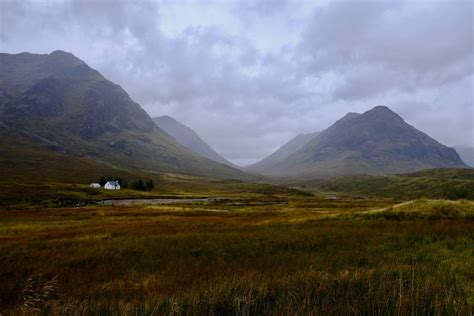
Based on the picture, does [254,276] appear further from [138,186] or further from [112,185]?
[138,186]

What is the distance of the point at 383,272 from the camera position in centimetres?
947

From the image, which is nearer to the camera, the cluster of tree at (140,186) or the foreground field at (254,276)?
the foreground field at (254,276)

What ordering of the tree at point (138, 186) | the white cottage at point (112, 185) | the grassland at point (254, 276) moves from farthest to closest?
the tree at point (138, 186) → the white cottage at point (112, 185) → the grassland at point (254, 276)

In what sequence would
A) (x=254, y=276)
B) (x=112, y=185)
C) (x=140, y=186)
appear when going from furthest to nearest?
(x=140, y=186) < (x=112, y=185) < (x=254, y=276)

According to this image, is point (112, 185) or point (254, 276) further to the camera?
point (112, 185)

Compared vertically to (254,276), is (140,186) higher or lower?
higher

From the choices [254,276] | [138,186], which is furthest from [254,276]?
[138,186]

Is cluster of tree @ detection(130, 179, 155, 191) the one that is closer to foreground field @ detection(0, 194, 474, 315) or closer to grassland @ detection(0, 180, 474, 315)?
grassland @ detection(0, 180, 474, 315)

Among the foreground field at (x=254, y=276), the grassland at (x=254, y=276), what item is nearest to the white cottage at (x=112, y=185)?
the grassland at (x=254, y=276)

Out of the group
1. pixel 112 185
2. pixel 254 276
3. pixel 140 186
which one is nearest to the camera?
pixel 254 276

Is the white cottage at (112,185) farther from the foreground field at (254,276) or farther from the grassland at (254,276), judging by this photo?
the foreground field at (254,276)

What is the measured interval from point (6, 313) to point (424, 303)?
8854 millimetres

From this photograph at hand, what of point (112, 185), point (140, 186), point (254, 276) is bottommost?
point (254, 276)

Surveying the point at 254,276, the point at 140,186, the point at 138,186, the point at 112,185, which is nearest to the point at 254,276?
the point at 254,276
